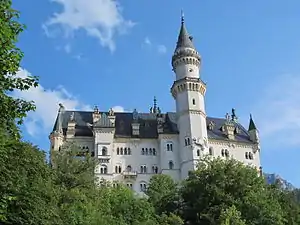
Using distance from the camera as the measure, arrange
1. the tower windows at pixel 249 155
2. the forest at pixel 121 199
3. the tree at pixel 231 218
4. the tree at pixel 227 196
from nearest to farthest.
Result: the forest at pixel 121 199 → the tree at pixel 231 218 → the tree at pixel 227 196 → the tower windows at pixel 249 155

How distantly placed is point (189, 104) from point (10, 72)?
6641 centimetres

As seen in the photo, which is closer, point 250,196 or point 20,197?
point 20,197

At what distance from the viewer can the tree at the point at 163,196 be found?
47.2 metres

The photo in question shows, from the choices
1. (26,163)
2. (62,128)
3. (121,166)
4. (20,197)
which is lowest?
(20,197)

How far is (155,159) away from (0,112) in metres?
65.4

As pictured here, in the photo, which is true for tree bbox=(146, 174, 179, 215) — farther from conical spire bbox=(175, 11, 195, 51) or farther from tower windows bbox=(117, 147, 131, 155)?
conical spire bbox=(175, 11, 195, 51)

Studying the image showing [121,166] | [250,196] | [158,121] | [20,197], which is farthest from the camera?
[158,121]

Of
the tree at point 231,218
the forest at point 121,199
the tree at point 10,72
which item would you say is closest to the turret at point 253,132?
the forest at point 121,199

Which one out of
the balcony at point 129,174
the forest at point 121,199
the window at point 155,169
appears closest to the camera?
the forest at point 121,199

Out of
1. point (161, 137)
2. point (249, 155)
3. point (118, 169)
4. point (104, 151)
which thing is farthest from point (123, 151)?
point (249, 155)

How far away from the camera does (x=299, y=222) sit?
149 feet

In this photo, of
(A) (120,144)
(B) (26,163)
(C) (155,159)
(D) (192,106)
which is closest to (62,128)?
(A) (120,144)

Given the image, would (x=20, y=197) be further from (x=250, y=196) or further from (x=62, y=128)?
(x=62, y=128)

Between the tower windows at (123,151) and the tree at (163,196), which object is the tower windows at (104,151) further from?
Result: the tree at (163,196)
